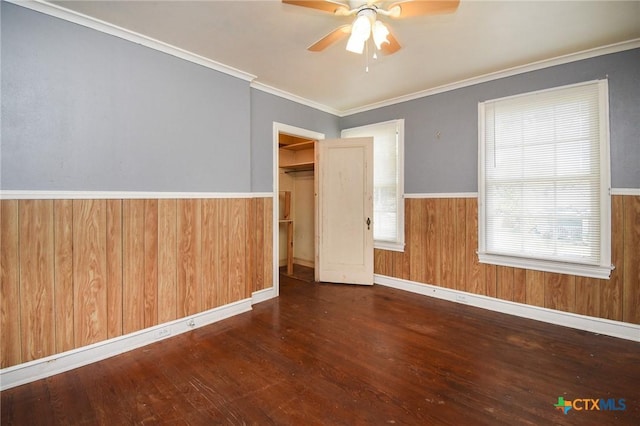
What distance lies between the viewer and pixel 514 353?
7.68 ft

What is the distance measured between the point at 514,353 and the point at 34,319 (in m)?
3.66

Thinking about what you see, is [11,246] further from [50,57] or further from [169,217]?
[50,57]

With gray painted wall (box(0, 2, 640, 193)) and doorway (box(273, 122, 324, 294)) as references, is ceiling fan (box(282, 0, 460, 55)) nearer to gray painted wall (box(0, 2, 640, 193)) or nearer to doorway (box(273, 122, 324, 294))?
gray painted wall (box(0, 2, 640, 193))

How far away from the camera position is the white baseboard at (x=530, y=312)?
261 centimetres

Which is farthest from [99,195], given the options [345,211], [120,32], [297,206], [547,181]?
[547,181]

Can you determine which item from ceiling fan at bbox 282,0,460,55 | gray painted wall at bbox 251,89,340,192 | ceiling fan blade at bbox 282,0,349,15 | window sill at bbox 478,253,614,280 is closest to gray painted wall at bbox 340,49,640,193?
window sill at bbox 478,253,614,280

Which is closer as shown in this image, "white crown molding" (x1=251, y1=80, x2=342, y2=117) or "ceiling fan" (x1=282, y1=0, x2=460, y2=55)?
"ceiling fan" (x1=282, y1=0, x2=460, y2=55)

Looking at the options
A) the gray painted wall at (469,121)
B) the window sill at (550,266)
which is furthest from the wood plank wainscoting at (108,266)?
the window sill at (550,266)

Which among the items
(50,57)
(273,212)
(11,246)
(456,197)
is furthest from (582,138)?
(11,246)

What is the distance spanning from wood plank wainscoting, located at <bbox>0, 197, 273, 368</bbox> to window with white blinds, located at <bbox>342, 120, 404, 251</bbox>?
2.04 meters

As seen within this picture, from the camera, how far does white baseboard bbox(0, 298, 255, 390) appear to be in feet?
6.35

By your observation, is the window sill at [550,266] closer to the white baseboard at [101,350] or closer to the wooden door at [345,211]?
the wooden door at [345,211]

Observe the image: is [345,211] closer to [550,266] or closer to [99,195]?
[550,266]

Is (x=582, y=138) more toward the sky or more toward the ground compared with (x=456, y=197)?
more toward the sky
